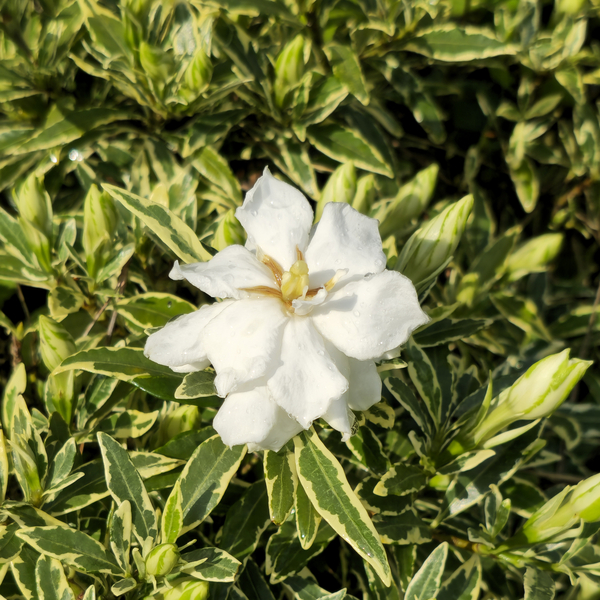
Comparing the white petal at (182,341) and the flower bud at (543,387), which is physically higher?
the white petal at (182,341)

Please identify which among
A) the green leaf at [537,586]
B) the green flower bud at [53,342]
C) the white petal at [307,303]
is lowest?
the green leaf at [537,586]

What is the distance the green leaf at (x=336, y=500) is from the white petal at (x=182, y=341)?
31 centimetres

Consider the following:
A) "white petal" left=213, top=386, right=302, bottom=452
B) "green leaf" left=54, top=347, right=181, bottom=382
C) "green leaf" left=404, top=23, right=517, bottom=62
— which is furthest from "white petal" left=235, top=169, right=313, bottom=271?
"green leaf" left=404, top=23, right=517, bottom=62

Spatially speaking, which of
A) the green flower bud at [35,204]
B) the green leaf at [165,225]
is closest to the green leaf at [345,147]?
the green leaf at [165,225]

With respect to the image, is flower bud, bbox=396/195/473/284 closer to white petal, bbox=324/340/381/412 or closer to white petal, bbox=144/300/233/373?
white petal, bbox=324/340/381/412

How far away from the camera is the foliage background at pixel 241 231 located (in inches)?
48.9

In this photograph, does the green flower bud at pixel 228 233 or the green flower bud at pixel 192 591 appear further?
the green flower bud at pixel 228 233

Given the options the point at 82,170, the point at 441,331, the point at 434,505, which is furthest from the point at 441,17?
the point at 434,505

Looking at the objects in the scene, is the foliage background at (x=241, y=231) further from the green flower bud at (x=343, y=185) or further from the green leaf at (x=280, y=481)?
the green leaf at (x=280, y=481)

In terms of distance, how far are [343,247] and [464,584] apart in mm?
889

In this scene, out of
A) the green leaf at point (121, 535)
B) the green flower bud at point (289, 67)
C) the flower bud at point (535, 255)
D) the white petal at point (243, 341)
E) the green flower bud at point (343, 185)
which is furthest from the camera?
the flower bud at point (535, 255)

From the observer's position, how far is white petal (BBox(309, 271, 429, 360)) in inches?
34.4

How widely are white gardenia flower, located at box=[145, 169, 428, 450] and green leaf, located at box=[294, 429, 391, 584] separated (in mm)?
145

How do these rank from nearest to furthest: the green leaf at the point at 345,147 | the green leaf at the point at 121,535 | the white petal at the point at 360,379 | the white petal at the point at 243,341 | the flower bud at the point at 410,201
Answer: the white petal at the point at 243,341 < the white petal at the point at 360,379 < the green leaf at the point at 121,535 < the flower bud at the point at 410,201 < the green leaf at the point at 345,147
